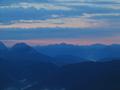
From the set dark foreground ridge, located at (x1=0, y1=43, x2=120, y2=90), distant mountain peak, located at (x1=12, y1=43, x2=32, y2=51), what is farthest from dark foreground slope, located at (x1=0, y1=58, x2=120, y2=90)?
distant mountain peak, located at (x1=12, y1=43, x2=32, y2=51)

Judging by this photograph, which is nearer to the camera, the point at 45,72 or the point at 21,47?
the point at 21,47

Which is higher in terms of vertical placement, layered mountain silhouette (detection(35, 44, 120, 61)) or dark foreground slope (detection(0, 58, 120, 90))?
layered mountain silhouette (detection(35, 44, 120, 61))

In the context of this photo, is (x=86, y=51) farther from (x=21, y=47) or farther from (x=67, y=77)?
(x=21, y=47)

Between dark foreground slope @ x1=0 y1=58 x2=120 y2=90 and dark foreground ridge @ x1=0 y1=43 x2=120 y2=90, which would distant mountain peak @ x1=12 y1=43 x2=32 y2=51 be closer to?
dark foreground ridge @ x1=0 y1=43 x2=120 y2=90

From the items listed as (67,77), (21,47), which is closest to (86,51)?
(67,77)

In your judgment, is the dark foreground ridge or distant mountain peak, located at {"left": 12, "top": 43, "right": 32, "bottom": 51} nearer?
distant mountain peak, located at {"left": 12, "top": 43, "right": 32, "bottom": 51}

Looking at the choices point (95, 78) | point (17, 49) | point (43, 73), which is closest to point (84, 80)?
point (95, 78)

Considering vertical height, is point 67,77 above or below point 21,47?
below

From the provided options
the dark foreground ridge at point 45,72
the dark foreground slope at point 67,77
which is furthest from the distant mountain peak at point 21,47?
the dark foreground slope at point 67,77

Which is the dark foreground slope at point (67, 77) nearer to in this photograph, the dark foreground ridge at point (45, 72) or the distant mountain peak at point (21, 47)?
the dark foreground ridge at point (45, 72)
